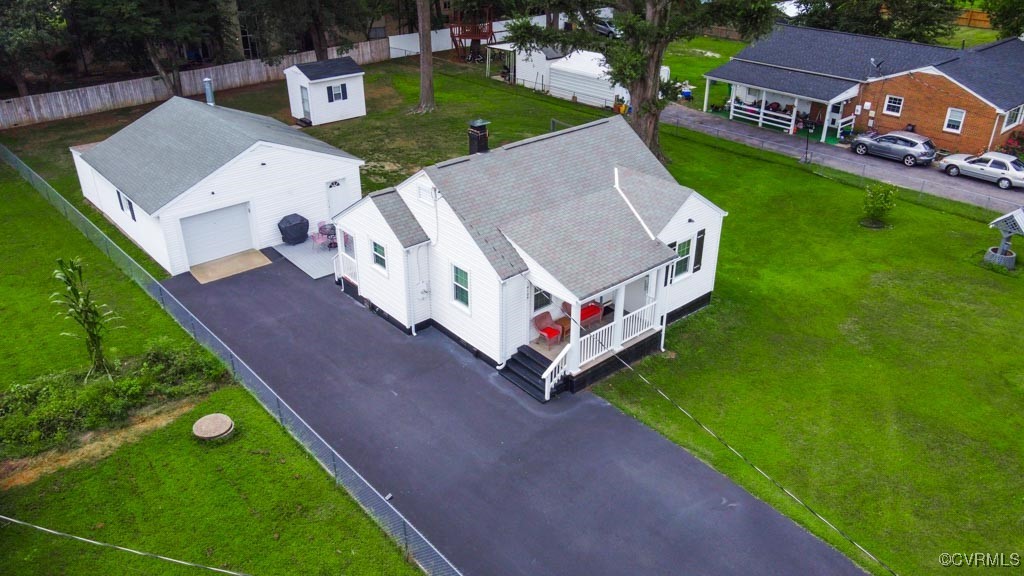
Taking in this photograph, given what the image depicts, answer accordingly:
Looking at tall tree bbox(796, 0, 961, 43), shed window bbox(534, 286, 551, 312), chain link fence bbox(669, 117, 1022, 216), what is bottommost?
chain link fence bbox(669, 117, 1022, 216)

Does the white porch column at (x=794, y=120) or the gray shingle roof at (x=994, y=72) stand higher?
the gray shingle roof at (x=994, y=72)

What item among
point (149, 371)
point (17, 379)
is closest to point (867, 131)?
point (149, 371)

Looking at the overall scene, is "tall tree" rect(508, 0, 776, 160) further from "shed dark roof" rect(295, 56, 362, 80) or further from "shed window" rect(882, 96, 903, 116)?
"shed window" rect(882, 96, 903, 116)

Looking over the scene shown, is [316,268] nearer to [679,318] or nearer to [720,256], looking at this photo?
[679,318]

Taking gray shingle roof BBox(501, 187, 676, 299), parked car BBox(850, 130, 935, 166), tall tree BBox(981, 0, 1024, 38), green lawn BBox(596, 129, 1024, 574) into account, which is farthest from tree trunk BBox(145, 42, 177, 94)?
tall tree BBox(981, 0, 1024, 38)

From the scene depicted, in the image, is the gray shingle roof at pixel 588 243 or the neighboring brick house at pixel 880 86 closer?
the gray shingle roof at pixel 588 243

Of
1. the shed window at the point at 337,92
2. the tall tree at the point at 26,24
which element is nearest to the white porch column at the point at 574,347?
the shed window at the point at 337,92

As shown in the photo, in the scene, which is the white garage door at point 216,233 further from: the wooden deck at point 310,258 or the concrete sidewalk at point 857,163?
the concrete sidewalk at point 857,163
